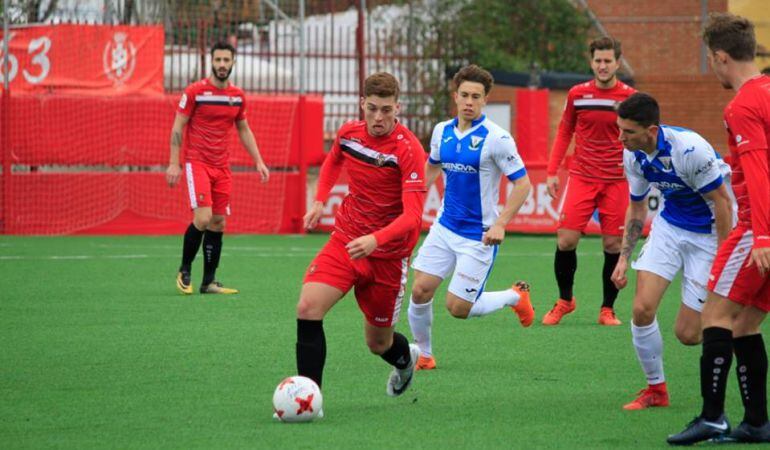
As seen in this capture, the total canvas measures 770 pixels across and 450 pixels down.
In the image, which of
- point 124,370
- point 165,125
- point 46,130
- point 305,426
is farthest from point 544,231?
point 305,426

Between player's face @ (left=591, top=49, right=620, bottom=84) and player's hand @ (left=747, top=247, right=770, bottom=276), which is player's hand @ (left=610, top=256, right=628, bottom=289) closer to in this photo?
player's hand @ (left=747, top=247, right=770, bottom=276)

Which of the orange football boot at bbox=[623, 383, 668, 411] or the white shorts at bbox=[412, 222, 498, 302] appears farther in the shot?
the white shorts at bbox=[412, 222, 498, 302]

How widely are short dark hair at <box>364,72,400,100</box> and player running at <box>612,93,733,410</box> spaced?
1224 mm

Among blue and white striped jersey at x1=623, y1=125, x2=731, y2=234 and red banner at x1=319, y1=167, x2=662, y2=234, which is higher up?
Result: blue and white striped jersey at x1=623, y1=125, x2=731, y2=234

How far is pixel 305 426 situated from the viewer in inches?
269

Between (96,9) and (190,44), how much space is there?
1.65 metres

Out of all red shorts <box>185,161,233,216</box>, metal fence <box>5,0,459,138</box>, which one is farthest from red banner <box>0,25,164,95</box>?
red shorts <box>185,161,233,216</box>

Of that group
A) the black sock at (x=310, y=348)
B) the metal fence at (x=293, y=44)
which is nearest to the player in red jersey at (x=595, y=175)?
the black sock at (x=310, y=348)

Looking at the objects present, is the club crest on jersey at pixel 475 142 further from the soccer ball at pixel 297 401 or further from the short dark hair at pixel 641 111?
the soccer ball at pixel 297 401

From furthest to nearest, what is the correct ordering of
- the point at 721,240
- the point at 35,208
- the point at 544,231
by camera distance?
the point at 544,231, the point at 35,208, the point at 721,240

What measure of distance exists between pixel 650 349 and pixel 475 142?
2180mm

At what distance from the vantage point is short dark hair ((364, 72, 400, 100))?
23.7 ft

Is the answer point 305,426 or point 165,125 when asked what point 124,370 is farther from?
point 165,125

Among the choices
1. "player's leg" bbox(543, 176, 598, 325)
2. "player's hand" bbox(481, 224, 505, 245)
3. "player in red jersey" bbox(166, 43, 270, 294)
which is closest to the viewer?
"player's hand" bbox(481, 224, 505, 245)
